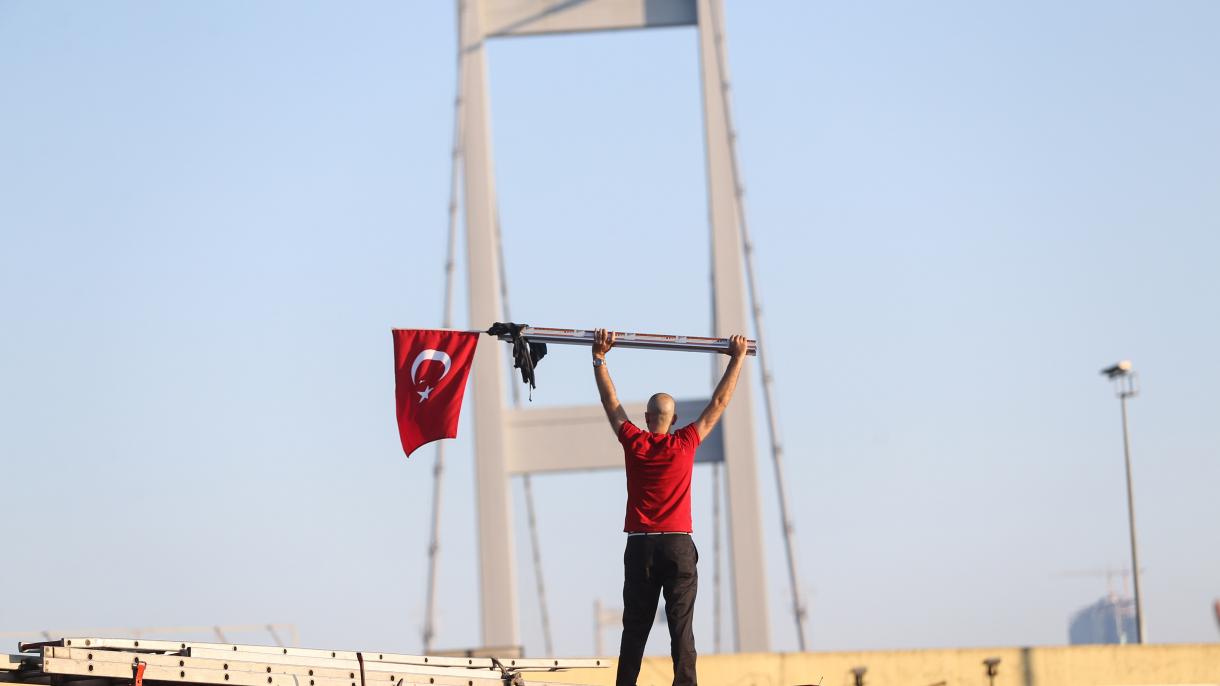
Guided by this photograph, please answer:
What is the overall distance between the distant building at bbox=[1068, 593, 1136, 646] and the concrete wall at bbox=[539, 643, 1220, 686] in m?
1.30

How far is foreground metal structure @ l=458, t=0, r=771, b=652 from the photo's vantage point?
937 inches

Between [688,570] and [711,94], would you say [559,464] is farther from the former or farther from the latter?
[688,570]

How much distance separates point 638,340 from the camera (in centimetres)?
766

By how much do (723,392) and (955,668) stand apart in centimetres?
561

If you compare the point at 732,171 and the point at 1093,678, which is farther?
the point at 732,171

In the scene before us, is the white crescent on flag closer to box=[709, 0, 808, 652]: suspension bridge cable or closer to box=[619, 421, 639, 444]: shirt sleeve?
box=[619, 421, 639, 444]: shirt sleeve

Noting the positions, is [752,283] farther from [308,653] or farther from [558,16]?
[308,653]

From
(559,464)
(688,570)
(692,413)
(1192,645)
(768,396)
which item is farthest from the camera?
(768,396)

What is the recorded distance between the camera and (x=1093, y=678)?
12.0 meters

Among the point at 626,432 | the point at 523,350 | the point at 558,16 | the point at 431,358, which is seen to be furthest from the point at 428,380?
the point at 558,16

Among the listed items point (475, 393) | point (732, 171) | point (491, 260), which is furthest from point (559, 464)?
point (732, 171)

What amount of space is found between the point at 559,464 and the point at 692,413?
2585 millimetres

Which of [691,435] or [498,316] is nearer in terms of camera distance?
[691,435]

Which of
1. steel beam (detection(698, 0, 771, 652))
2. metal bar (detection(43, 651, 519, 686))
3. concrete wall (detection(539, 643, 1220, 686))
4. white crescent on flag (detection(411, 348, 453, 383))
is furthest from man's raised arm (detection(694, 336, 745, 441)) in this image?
steel beam (detection(698, 0, 771, 652))
